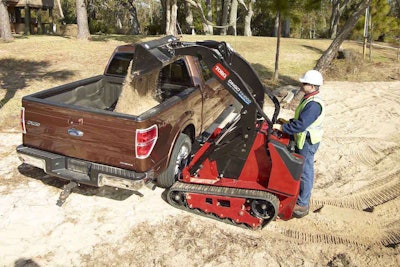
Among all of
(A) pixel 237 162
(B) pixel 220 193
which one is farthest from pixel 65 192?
(A) pixel 237 162

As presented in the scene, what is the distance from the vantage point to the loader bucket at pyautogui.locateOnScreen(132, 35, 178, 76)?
450 cm

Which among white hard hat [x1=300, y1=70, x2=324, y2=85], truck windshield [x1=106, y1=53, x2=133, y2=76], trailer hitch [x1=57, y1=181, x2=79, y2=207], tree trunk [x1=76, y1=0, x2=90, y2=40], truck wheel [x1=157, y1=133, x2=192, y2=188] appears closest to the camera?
white hard hat [x1=300, y1=70, x2=324, y2=85]

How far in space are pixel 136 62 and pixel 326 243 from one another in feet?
11.0

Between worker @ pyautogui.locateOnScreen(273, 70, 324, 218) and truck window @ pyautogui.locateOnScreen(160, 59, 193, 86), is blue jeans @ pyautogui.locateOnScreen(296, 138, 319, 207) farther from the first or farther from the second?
truck window @ pyautogui.locateOnScreen(160, 59, 193, 86)

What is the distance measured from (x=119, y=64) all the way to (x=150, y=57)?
2.30 m

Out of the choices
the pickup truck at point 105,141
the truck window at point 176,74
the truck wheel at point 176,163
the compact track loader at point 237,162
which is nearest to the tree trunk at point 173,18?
the truck window at point 176,74

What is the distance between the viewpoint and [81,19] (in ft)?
62.8

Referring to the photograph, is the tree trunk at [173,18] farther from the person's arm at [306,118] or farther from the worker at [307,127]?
the person's arm at [306,118]

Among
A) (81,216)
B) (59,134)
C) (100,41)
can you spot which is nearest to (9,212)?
(81,216)

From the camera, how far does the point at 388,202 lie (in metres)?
5.32

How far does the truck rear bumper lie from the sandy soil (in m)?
0.61

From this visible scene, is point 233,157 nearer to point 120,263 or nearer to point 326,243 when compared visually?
point 326,243

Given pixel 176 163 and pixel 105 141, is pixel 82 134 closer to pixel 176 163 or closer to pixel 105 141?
pixel 105 141

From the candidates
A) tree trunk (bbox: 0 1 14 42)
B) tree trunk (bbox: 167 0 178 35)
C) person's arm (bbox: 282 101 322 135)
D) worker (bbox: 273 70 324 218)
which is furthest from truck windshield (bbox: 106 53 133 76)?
tree trunk (bbox: 0 1 14 42)
